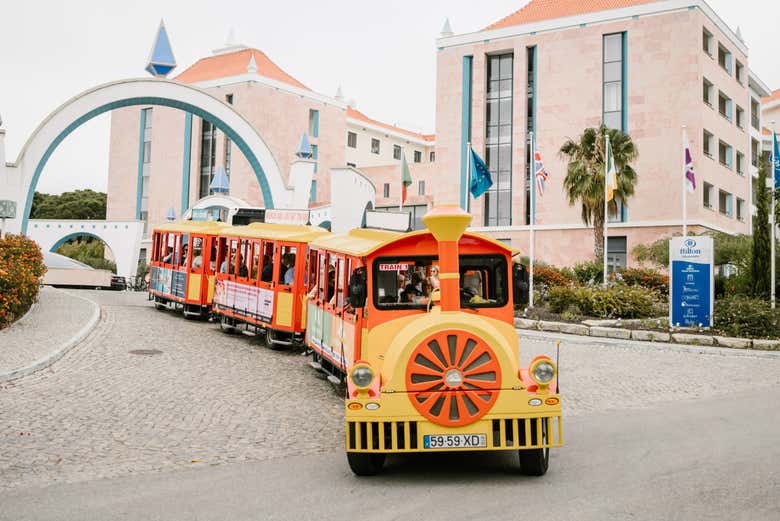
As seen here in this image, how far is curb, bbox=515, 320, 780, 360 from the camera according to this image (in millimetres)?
17250

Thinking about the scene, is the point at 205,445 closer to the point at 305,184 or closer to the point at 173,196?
the point at 305,184

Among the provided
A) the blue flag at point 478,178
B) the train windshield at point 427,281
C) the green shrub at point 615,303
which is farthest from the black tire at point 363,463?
the blue flag at point 478,178

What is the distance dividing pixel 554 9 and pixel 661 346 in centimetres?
3505

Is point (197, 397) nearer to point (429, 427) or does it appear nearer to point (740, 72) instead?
point (429, 427)

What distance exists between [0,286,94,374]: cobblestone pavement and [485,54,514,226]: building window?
29874 millimetres

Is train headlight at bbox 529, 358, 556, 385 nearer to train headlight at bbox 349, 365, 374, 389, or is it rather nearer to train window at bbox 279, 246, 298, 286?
train headlight at bbox 349, 365, 374, 389

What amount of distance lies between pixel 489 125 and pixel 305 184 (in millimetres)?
18627

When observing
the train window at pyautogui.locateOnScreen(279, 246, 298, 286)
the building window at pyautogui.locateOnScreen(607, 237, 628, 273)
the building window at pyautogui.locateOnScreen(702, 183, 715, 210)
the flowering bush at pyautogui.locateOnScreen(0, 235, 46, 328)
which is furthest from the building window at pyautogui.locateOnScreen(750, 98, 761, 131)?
the flowering bush at pyautogui.locateOnScreen(0, 235, 46, 328)

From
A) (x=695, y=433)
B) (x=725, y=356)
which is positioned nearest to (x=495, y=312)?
(x=695, y=433)

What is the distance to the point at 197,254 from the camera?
2197cm

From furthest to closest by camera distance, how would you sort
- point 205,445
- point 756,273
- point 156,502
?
point 756,273 → point 205,445 → point 156,502

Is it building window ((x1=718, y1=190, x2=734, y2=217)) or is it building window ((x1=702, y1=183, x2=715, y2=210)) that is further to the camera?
building window ((x1=718, y1=190, x2=734, y2=217))

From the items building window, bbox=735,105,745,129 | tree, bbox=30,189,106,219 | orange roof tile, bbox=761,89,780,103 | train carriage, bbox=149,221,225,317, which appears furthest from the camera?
tree, bbox=30,189,106,219

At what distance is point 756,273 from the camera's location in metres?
21.8
